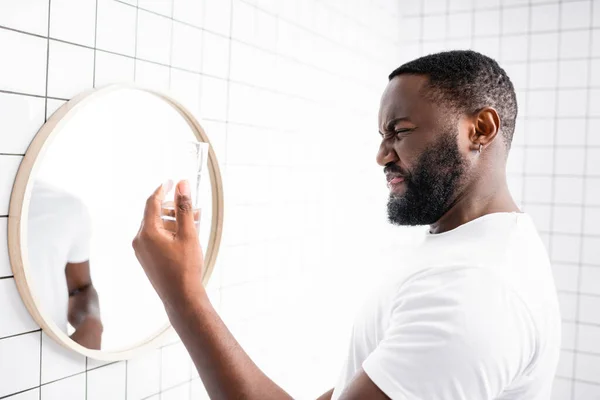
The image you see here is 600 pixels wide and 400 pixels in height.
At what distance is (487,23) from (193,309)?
2.02 metres

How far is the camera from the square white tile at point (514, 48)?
2.26 meters

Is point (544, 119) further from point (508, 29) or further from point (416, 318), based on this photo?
point (416, 318)

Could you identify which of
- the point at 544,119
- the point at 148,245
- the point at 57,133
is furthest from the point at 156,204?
the point at 544,119

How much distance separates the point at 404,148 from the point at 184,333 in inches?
17.7

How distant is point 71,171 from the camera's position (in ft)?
3.35

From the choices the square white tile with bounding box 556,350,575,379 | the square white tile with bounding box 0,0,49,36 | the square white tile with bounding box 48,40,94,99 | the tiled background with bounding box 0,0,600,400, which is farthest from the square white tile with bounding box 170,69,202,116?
the square white tile with bounding box 556,350,575,379

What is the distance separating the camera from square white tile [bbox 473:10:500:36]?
2.31m

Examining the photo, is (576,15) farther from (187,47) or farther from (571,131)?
(187,47)

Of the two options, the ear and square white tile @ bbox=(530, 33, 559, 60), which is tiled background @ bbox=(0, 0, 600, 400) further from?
the ear

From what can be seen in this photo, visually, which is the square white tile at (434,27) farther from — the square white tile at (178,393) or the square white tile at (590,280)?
the square white tile at (178,393)

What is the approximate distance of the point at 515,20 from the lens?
2.28 metres

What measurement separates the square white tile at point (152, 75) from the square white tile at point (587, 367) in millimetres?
1884

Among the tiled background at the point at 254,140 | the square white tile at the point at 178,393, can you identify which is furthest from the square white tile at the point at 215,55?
the square white tile at the point at 178,393

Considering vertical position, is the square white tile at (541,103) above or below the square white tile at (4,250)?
above
